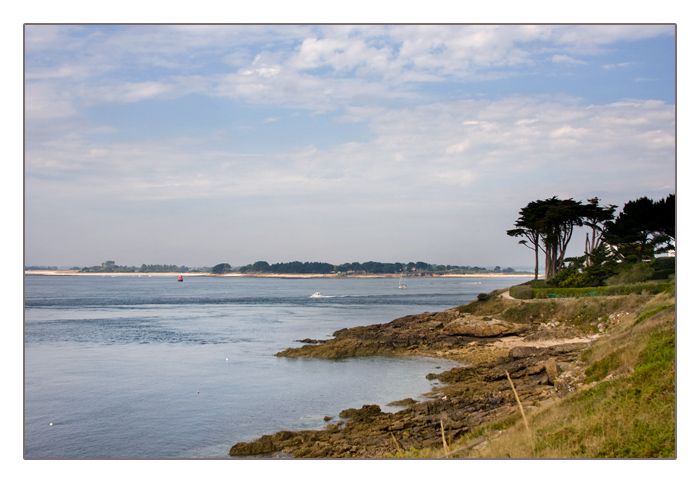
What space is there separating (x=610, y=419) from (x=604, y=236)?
40.9 m

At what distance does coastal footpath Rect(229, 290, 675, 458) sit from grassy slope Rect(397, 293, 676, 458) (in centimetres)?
2

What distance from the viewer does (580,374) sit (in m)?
13.5

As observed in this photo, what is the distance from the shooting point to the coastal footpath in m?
8.75

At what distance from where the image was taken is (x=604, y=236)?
4584 cm

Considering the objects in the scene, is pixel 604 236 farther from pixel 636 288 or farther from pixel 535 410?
pixel 535 410

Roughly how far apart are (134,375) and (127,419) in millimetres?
7486

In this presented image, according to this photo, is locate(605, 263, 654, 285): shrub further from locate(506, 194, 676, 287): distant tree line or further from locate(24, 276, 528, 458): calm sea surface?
locate(24, 276, 528, 458): calm sea surface

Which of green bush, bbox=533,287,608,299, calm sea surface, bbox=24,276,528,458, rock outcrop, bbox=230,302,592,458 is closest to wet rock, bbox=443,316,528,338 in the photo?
rock outcrop, bbox=230,302,592,458

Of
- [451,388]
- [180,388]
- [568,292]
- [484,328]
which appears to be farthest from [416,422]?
[568,292]

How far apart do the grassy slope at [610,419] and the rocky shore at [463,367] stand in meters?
1.02

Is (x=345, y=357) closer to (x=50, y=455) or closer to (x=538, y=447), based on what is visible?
(x=50, y=455)

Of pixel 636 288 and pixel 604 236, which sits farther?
pixel 604 236
